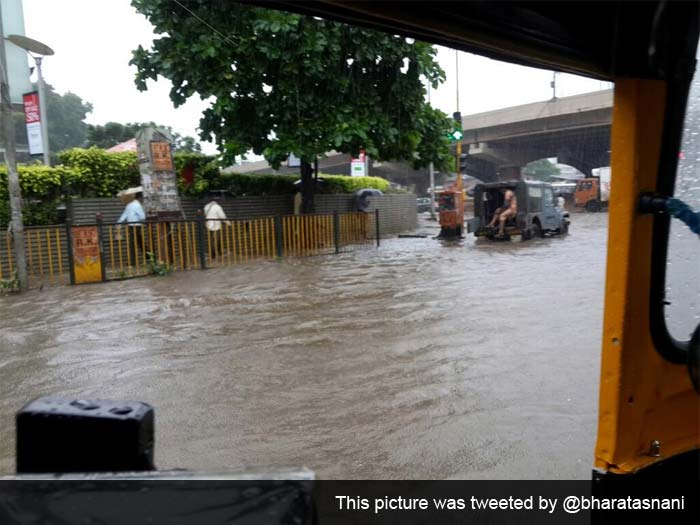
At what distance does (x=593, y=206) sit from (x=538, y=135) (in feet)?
21.7

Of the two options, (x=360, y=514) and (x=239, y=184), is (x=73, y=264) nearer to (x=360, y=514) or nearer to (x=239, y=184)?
(x=239, y=184)

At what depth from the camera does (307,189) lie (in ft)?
55.7

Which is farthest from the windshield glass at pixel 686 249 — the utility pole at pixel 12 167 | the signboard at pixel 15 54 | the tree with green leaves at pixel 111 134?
the tree with green leaves at pixel 111 134

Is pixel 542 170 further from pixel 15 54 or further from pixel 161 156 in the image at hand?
pixel 15 54

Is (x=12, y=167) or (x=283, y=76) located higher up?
(x=283, y=76)

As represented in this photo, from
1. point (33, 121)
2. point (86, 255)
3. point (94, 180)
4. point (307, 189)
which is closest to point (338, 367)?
point (86, 255)

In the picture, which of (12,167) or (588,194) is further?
Result: (588,194)

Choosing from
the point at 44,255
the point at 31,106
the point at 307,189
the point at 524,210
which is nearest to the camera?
the point at 44,255

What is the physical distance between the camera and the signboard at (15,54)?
41.4 ft

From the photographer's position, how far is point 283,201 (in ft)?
59.1

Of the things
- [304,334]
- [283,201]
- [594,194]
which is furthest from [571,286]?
[594,194]

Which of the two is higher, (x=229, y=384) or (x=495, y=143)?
(x=495, y=143)

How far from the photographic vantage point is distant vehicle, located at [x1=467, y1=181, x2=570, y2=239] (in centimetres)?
1800

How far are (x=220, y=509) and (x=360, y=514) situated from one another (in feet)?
7.30
